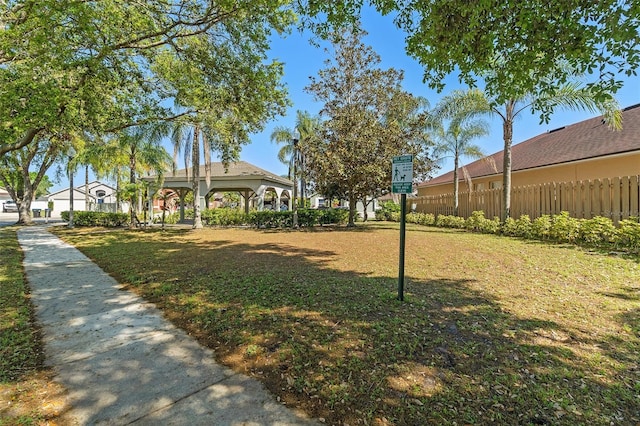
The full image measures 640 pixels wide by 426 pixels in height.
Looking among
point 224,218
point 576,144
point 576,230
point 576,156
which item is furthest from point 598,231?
point 224,218

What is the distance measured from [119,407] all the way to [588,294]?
646 centimetres

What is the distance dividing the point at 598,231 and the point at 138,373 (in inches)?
472

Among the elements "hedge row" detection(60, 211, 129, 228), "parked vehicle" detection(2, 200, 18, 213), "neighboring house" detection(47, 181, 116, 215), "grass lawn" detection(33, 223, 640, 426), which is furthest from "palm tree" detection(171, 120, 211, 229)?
"parked vehicle" detection(2, 200, 18, 213)

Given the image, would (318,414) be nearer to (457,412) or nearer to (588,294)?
(457,412)

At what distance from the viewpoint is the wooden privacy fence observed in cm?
1007

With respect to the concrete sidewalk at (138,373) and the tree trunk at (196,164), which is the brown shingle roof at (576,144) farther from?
the tree trunk at (196,164)

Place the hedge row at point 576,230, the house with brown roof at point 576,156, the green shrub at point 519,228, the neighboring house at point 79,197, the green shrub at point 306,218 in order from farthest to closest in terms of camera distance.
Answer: the neighboring house at point 79,197 → the green shrub at point 306,218 → the house with brown roof at point 576,156 → the green shrub at point 519,228 → the hedge row at point 576,230

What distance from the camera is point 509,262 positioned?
7.56 meters

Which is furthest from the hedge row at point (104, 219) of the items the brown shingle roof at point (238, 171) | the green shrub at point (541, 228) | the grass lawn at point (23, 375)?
the green shrub at point (541, 228)

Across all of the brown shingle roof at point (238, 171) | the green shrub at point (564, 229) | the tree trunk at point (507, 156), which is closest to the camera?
the green shrub at point (564, 229)

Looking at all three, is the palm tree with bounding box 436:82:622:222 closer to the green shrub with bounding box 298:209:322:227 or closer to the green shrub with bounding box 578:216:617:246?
the green shrub with bounding box 578:216:617:246

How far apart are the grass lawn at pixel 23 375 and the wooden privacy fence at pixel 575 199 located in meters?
14.0

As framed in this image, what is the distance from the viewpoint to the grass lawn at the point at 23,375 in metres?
2.33

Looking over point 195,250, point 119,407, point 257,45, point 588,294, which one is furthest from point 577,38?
A: point 195,250
